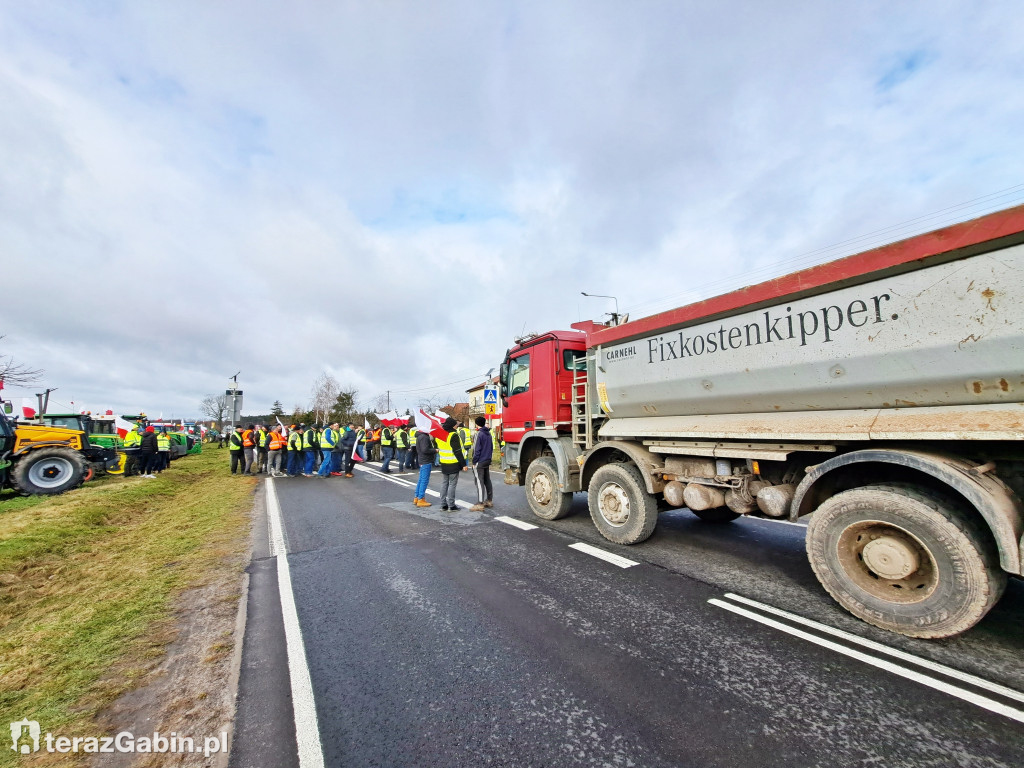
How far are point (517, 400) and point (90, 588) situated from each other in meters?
5.46

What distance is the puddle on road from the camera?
675 cm

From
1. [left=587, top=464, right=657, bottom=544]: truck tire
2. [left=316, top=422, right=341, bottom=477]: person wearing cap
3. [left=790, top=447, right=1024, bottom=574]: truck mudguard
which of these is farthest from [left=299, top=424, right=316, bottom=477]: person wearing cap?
[left=790, top=447, right=1024, bottom=574]: truck mudguard

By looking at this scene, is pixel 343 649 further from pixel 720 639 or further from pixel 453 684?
pixel 720 639

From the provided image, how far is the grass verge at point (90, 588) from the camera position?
253 centimetres

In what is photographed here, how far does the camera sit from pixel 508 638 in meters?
3.11

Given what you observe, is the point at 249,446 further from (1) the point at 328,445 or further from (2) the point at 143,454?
(2) the point at 143,454

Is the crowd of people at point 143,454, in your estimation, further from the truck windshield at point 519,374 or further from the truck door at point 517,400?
the truck windshield at point 519,374

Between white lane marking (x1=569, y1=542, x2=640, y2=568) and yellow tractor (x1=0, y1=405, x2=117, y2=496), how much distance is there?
12498 millimetres

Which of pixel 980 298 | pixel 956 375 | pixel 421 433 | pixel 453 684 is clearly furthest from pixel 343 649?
pixel 421 433

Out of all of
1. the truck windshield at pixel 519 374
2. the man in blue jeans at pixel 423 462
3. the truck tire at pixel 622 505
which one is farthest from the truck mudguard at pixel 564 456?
the man in blue jeans at pixel 423 462

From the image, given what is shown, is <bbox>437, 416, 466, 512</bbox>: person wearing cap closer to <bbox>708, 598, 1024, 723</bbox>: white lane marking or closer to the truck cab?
the truck cab

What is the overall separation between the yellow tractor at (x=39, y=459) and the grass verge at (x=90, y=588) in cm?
153

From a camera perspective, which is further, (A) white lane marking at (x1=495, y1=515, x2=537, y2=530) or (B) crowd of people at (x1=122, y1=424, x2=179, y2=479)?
(B) crowd of people at (x1=122, y1=424, x2=179, y2=479)

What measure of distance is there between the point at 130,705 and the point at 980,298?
5.46m
